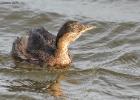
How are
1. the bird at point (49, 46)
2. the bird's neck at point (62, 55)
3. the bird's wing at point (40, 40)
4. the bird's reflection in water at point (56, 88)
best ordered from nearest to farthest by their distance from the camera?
1. the bird's reflection in water at point (56, 88)
2. the bird at point (49, 46)
3. the bird's neck at point (62, 55)
4. the bird's wing at point (40, 40)

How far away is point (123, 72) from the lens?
39.1 ft

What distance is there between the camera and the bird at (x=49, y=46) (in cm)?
1235

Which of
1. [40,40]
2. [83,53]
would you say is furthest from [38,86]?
[83,53]

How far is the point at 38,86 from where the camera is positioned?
11203 millimetres

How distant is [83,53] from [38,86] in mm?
2318

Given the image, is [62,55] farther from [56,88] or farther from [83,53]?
[56,88]

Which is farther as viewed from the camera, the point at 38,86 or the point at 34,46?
the point at 34,46

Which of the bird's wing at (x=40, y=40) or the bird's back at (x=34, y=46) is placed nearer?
the bird's back at (x=34, y=46)

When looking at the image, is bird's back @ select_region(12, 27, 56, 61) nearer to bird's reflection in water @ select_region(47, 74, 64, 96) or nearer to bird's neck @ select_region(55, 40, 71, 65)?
bird's neck @ select_region(55, 40, 71, 65)

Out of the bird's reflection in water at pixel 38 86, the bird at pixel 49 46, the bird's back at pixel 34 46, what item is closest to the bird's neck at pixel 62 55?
the bird at pixel 49 46

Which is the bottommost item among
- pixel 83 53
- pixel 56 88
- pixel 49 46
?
pixel 56 88

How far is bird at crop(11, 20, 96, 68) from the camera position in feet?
40.5

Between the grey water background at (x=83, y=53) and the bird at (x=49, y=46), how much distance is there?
0.75 feet

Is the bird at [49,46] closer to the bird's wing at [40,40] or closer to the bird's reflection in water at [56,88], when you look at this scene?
the bird's wing at [40,40]
